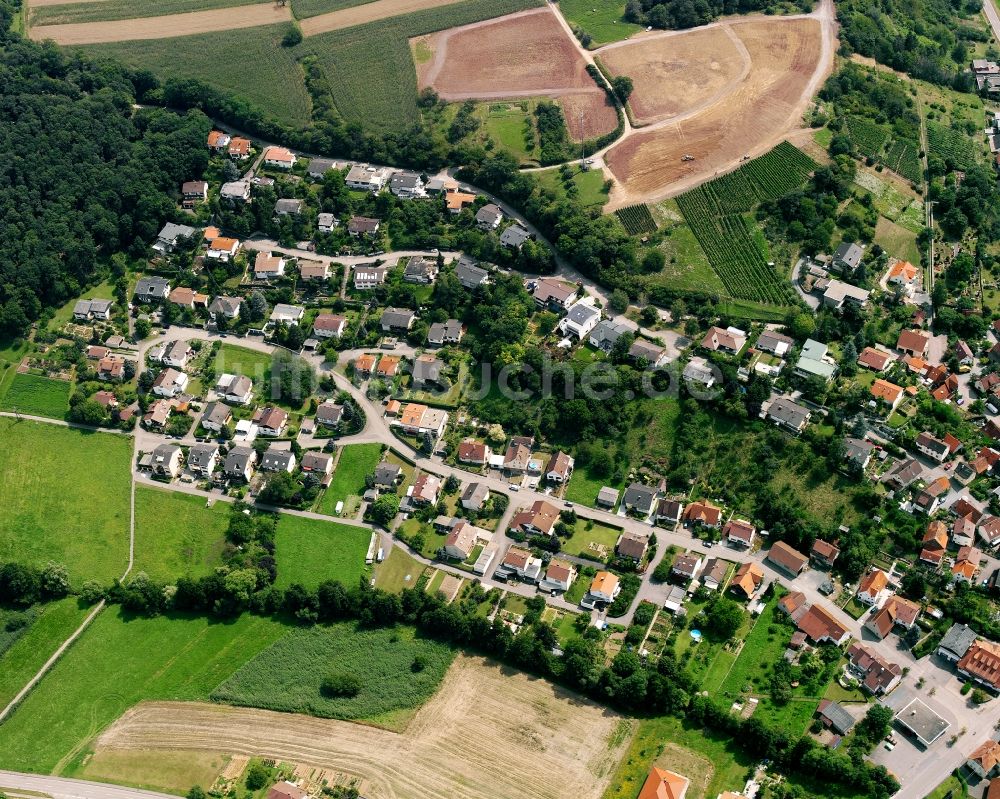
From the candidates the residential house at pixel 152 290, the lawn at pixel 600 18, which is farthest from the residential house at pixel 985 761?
the lawn at pixel 600 18

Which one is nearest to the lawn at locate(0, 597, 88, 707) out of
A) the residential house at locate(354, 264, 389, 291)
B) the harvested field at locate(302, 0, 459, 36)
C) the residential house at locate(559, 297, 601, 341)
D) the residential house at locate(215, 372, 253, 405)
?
the residential house at locate(215, 372, 253, 405)

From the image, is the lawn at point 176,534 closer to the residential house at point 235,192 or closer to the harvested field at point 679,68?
the residential house at point 235,192

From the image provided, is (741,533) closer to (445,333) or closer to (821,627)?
(821,627)

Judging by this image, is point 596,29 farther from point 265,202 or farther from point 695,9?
point 265,202

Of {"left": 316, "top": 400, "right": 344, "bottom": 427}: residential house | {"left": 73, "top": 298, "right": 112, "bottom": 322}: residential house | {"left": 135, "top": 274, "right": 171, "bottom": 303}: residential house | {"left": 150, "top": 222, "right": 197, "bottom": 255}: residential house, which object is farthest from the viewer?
{"left": 150, "top": 222, "right": 197, "bottom": 255}: residential house

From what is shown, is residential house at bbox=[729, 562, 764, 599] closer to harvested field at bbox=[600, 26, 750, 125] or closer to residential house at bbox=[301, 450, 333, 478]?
residential house at bbox=[301, 450, 333, 478]

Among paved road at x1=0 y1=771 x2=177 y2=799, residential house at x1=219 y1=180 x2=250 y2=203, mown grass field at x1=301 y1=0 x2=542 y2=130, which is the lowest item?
paved road at x1=0 y1=771 x2=177 y2=799

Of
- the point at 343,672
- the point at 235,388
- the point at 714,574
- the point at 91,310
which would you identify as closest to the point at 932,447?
the point at 714,574

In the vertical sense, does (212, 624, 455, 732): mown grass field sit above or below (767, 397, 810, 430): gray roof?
below
